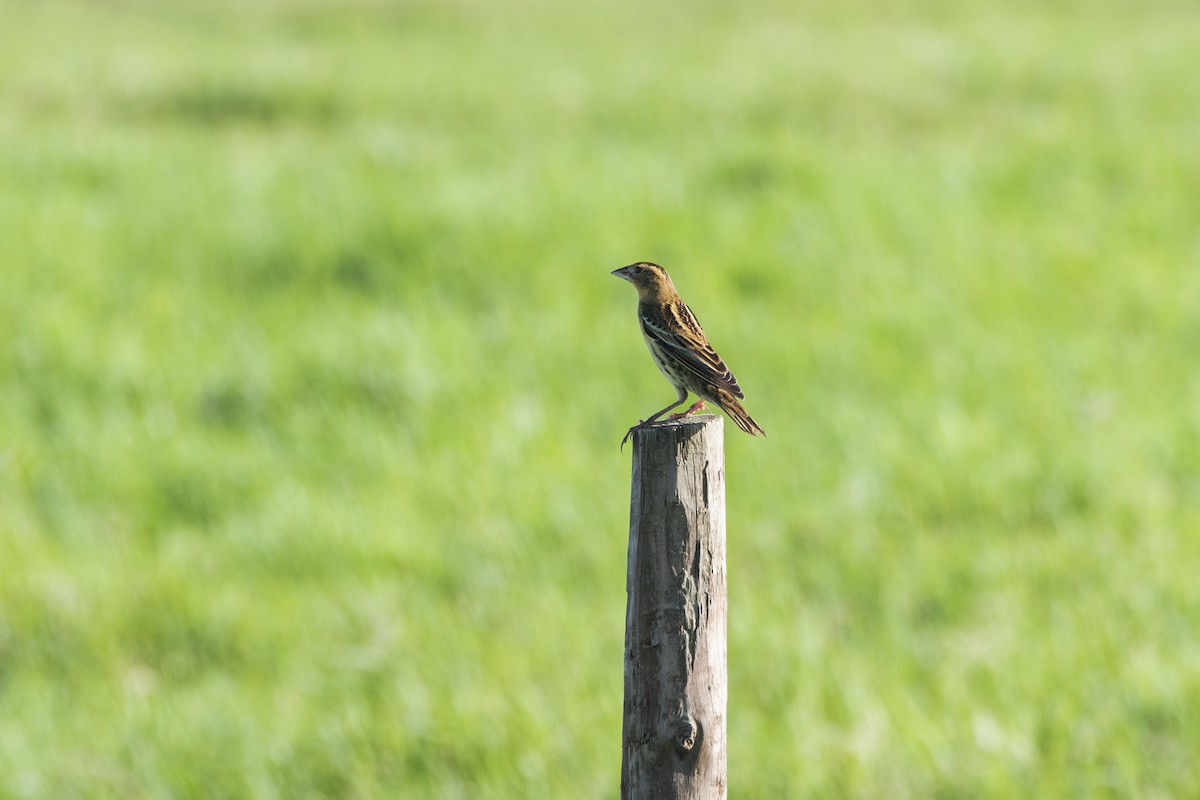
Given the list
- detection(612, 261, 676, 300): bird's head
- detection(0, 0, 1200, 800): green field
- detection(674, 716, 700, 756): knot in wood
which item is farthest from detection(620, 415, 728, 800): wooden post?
detection(0, 0, 1200, 800): green field

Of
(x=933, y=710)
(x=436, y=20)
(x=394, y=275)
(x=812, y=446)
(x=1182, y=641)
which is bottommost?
(x=933, y=710)

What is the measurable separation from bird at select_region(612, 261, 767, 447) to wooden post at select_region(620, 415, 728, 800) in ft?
2.27

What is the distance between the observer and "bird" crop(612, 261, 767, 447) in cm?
415

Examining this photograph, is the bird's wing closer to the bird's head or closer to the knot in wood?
the bird's head

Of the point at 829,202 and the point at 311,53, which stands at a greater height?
the point at 311,53

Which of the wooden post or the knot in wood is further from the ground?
the wooden post

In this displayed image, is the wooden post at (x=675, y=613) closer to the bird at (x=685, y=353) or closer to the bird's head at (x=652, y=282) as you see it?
the bird at (x=685, y=353)

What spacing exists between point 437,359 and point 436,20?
1823 centimetres

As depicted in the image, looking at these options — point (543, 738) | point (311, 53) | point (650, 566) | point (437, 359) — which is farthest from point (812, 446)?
point (311, 53)

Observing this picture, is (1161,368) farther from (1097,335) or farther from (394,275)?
(394,275)

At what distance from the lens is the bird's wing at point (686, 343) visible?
4.14m

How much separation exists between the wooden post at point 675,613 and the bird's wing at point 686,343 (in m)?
0.73

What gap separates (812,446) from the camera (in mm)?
9148

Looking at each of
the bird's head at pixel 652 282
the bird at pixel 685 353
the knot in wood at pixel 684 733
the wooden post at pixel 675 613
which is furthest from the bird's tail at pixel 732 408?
the knot in wood at pixel 684 733
